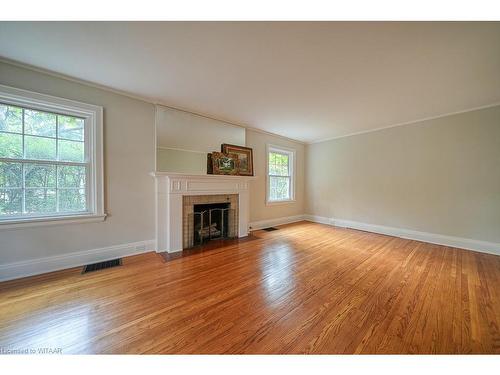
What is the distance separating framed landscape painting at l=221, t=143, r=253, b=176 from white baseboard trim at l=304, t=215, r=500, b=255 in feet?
8.99

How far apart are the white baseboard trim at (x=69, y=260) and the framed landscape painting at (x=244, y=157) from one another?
2.13m

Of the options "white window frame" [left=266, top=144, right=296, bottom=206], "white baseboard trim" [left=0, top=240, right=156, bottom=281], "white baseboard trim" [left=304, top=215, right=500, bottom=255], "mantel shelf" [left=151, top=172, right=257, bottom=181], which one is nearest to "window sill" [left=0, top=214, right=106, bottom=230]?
"white baseboard trim" [left=0, top=240, right=156, bottom=281]

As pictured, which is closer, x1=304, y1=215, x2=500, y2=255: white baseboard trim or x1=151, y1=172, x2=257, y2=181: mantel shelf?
x1=151, y1=172, x2=257, y2=181: mantel shelf

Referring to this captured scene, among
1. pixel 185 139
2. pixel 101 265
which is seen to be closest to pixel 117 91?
pixel 185 139

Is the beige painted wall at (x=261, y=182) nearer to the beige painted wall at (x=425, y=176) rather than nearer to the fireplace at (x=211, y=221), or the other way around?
the fireplace at (x=211, y=221)

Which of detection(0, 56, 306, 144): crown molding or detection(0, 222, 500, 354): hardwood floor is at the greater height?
detection(0, 56, 306, 144): crown molding

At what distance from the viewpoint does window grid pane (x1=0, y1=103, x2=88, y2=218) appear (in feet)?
6.75

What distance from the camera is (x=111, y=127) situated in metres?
2.60

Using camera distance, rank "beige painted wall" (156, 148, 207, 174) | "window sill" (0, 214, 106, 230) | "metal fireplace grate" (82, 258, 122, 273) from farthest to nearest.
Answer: "beige painted wall" (156, 148, 207, 174) < "metal fireplace grate" (82, 258, 122, 273) < "window sill" (0, 214, 106, 230)

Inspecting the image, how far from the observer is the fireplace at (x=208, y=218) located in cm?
313

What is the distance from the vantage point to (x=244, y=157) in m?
4.02

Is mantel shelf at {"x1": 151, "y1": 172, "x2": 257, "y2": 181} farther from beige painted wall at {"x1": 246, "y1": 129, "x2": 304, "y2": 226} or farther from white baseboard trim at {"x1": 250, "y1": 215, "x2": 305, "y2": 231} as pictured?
white baseboard trim at {"x1": 250, "y1": 215, "x2": 305, "y2": 231}

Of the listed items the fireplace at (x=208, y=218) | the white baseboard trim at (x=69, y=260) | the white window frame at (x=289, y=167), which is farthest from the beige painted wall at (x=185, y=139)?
the white window frame at (x=289, y=167)
